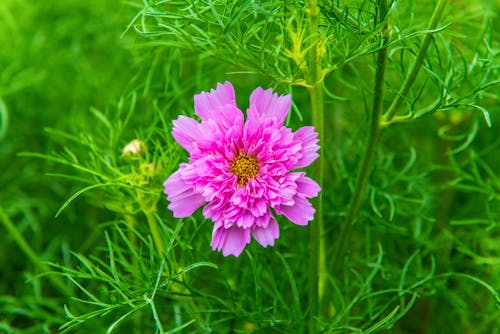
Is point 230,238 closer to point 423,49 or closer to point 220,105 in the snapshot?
point 220,105

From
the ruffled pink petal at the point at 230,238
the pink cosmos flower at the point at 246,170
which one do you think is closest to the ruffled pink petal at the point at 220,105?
the pink cosmos flower at the point at 246,170

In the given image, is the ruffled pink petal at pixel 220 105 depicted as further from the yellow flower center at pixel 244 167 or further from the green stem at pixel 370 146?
the green stem at pixel 370 146

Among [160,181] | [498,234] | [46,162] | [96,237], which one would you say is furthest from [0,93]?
[498,234]

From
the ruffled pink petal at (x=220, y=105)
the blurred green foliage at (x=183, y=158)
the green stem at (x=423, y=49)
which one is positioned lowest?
the blurred green foliage at (x=183, y=158)

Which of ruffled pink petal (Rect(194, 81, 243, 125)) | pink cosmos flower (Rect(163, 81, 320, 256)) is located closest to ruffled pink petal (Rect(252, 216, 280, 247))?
pink cosmos flower (Rect(163, 81, 320, 256))

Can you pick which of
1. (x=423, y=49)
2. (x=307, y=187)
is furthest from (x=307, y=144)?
(x=423, y=49)

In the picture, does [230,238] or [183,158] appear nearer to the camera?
[230,238]
